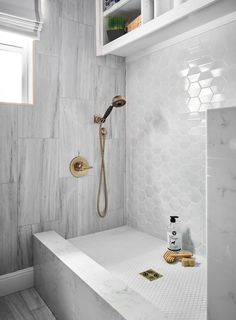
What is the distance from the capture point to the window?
6.58 feet

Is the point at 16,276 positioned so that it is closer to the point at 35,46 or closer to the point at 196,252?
the point at 196,252

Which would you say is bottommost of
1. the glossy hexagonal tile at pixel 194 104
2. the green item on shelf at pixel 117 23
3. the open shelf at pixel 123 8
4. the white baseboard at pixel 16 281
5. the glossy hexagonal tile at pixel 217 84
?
the white baseboard at pixel 16 281

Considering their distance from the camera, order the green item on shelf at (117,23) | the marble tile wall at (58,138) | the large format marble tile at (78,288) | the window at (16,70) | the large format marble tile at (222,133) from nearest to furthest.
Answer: the large format marble tile at (222,133)
the large format marble tile at (78,288)
the marble tile wall at (58,138)
the window at (16,70)
the green item on shelf at (117,23)

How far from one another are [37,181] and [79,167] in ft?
1.12

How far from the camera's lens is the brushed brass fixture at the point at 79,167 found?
84.0 inches

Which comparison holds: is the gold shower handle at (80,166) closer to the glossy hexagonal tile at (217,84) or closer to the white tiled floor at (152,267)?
the white tiled floor at (152,267)

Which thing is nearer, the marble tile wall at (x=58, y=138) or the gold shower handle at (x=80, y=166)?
the marble tile wall at (x=58, y=138)

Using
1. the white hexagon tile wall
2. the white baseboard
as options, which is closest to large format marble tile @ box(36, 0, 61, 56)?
the white hexagon tile wall

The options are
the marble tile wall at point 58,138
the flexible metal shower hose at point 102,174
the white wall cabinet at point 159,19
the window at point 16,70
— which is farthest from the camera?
the flexible metal shower hose at point 102,174

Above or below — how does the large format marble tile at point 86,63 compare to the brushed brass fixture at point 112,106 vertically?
above

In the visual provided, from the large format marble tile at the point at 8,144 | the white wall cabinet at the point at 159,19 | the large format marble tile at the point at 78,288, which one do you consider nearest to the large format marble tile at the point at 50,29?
the white wall cabinet at the point at 159,19

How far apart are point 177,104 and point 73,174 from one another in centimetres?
93

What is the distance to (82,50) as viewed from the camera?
85.4 inches

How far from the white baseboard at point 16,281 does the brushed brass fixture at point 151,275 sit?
85 centimetres
